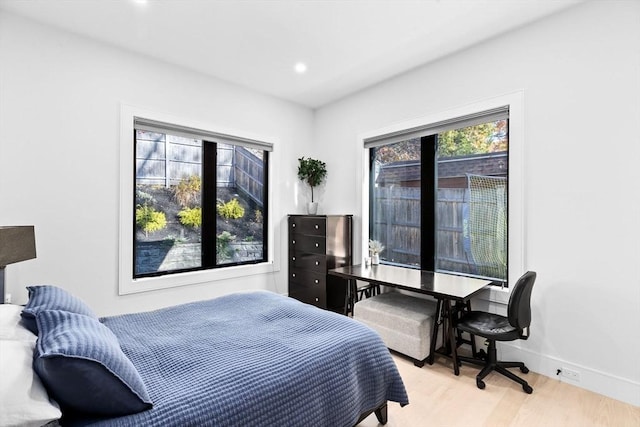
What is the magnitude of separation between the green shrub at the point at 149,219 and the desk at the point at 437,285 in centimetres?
189

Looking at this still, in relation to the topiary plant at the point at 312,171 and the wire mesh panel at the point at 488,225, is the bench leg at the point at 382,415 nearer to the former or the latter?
the wire mesh panel at the point at 488,225

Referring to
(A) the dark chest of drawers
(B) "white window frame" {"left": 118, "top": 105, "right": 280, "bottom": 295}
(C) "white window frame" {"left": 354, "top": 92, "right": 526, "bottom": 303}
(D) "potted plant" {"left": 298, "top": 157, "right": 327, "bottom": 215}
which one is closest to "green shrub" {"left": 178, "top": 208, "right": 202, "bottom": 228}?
(B) "white window frame" {"left": 118, "top": 105, "right": 280, "bottom": 295}

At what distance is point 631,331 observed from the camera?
→ 6.91ft

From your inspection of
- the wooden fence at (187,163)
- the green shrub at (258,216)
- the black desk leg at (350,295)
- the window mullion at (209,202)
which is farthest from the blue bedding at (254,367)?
the green shrub at (258,216)

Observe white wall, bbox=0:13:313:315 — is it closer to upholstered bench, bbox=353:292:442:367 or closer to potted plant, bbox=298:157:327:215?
potted plant, bbox=298:157:327:215

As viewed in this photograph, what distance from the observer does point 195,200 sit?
140 inches

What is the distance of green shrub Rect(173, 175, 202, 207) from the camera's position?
3443 mm

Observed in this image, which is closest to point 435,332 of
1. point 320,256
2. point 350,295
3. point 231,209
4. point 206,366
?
point 350,295

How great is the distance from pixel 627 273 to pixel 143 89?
420 centimetres

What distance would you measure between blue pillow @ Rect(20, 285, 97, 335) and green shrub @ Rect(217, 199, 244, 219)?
2125mm

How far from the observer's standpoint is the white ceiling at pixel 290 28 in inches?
91.7

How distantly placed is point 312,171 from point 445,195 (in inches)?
68.1

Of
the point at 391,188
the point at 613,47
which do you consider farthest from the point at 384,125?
the point at 613,47

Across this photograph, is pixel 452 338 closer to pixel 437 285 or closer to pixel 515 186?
pixel 437 285
